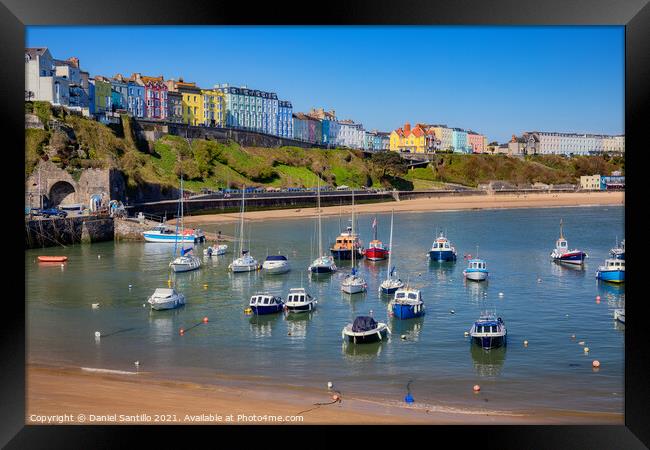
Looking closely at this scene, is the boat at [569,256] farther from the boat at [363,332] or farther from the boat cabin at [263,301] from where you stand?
the boat at [363,332]

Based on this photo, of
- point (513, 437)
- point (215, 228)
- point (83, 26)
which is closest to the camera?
point (513, 437)

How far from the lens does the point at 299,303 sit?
41.8 feet

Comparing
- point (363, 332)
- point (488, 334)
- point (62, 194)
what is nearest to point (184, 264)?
point (363, 332)

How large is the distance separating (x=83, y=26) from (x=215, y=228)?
22.1 m

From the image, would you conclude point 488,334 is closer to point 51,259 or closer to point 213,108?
point 51,259

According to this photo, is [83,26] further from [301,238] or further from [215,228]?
[215,228]

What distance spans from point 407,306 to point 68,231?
1416cm

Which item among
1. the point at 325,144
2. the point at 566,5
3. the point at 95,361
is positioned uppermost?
the point at 325,144

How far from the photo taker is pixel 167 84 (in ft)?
136

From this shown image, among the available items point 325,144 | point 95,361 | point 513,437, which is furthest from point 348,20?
point 325,144

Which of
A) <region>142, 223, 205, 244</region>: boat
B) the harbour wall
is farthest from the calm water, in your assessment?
<region>142, 223, 205, 244</region>: boat

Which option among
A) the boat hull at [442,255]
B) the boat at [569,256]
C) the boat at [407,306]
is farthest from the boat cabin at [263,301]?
the boat at [569,256]

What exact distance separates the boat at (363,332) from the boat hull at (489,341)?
1425 mm

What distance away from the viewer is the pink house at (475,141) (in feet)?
186
